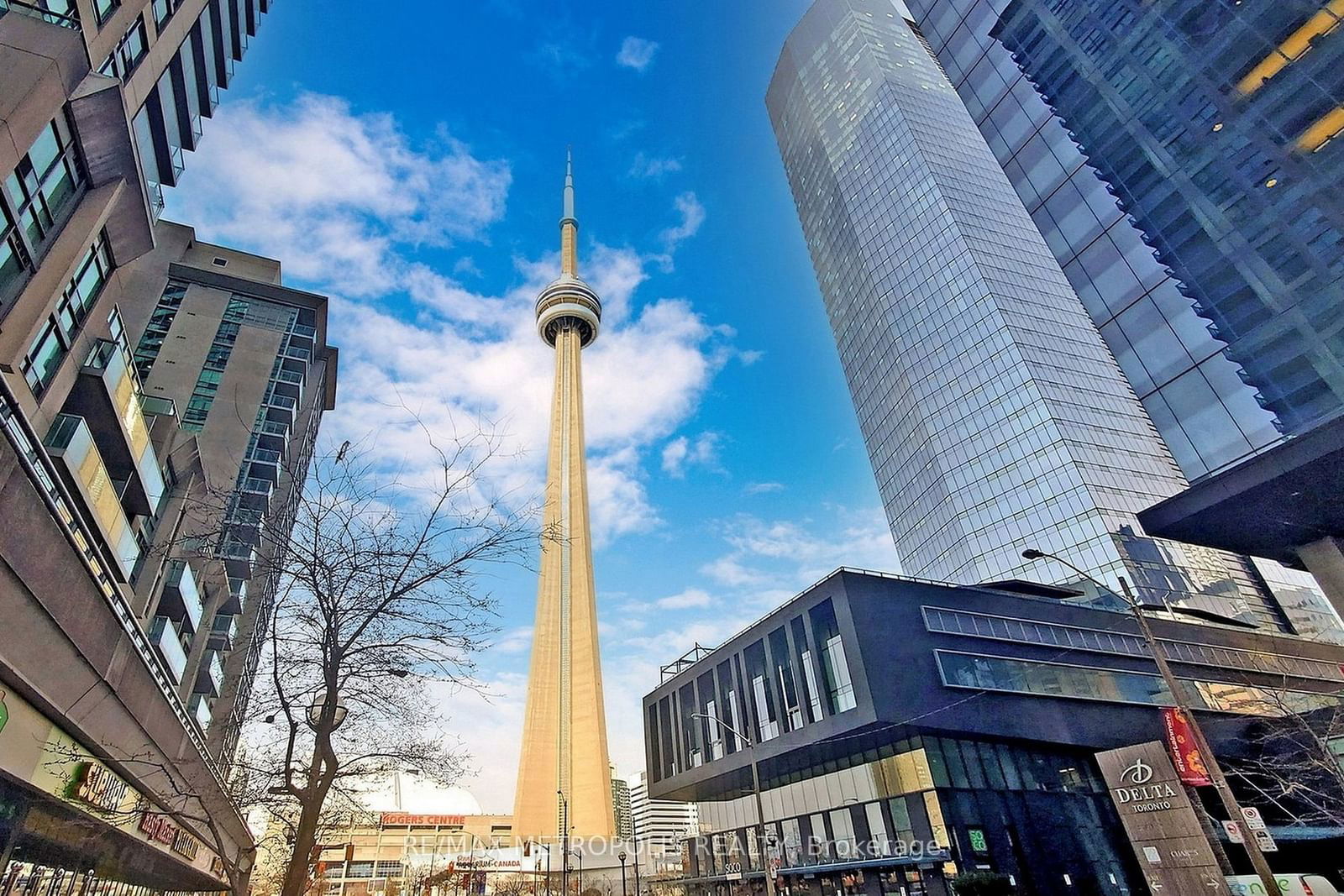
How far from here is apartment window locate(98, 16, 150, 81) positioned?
23.3m

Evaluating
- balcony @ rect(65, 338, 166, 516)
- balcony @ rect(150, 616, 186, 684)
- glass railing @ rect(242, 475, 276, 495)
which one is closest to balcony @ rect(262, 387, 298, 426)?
glass railing @ rect(242, 475, 276, 495)

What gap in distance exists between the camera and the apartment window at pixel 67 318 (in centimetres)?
2136

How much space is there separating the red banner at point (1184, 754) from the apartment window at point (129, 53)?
125ft

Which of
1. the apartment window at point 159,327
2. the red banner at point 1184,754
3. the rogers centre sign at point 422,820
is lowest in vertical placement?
the red banner at point 1184,754

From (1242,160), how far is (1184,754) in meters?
16.5

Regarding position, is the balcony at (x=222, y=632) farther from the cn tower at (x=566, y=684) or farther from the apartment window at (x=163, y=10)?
the apartment window at (x=163, y=10)

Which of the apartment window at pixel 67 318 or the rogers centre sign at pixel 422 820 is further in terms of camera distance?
the rogers centre sign at pixel 422 820

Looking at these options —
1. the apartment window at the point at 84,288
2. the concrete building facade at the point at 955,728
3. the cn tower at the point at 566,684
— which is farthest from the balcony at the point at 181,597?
the cn tower at the point at 566,684

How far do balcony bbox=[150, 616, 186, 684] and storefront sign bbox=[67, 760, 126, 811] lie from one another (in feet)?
69.8

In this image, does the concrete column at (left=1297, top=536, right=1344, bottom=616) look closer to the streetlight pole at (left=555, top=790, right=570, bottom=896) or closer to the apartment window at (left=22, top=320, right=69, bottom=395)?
the streetlight pole at (left=555, top=790, right=570, bottom=896)

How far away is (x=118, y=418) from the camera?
87.3 feet

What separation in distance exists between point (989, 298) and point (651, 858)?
74.7m

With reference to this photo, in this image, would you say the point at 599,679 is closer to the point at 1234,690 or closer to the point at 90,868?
the point at 1234,690

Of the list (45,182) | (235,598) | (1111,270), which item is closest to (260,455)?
(235,598)
